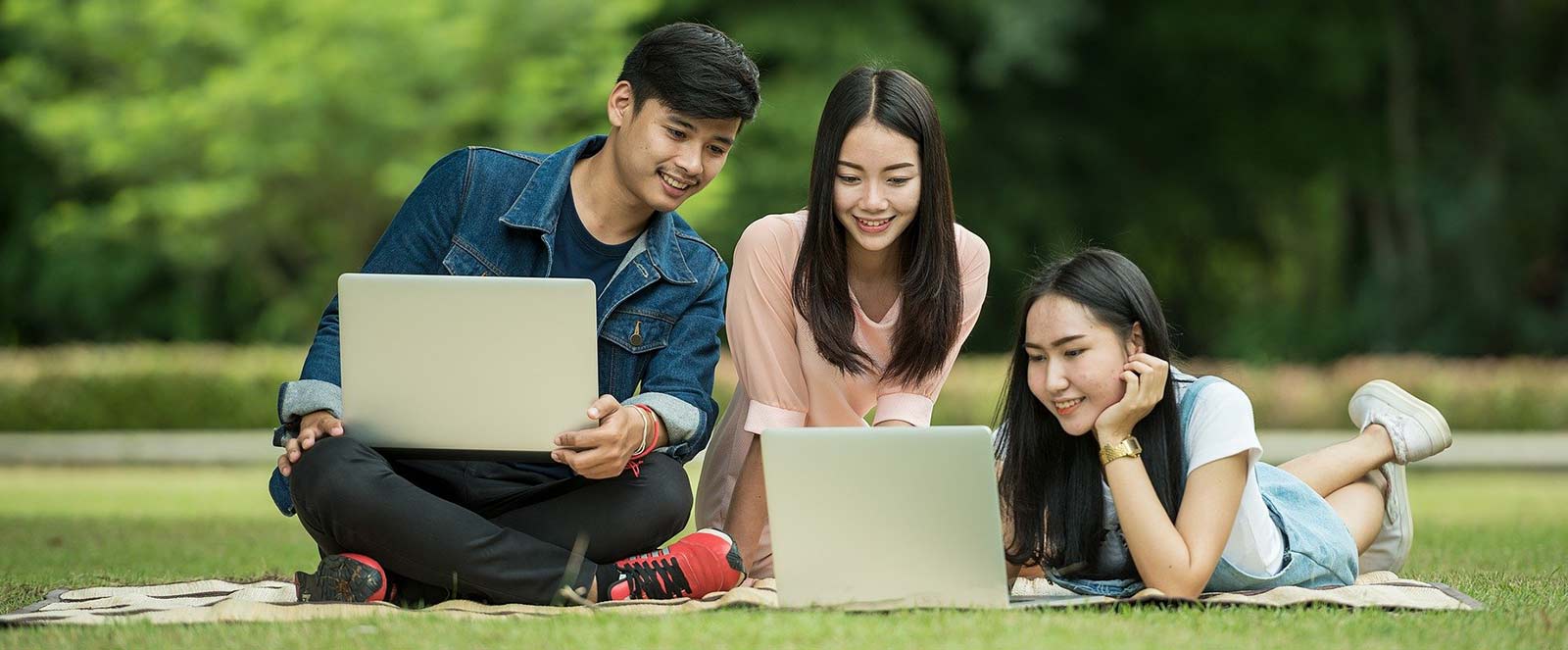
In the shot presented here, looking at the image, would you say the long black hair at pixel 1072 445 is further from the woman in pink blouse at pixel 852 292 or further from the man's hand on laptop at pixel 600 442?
Result: the man's hand on laptop at pixel 600 442

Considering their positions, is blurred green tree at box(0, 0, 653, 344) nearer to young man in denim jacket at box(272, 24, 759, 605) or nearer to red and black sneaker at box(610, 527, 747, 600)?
young man in denim jacket at box(272, 24, 759, 605)

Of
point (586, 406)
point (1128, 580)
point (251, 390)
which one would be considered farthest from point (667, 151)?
point (251, 390)

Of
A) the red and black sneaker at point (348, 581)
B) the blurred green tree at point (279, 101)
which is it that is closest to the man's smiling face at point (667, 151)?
the red and black sneaker at point (348, 581)

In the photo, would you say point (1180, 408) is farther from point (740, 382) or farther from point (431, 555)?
point (431, 555)

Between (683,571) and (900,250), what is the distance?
104cm

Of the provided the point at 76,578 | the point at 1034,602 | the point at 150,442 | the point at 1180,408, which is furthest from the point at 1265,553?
the point at 150,442

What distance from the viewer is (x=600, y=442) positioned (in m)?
3.68

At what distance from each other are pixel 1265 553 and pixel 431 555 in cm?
192

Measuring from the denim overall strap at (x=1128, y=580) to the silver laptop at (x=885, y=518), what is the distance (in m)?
0.42

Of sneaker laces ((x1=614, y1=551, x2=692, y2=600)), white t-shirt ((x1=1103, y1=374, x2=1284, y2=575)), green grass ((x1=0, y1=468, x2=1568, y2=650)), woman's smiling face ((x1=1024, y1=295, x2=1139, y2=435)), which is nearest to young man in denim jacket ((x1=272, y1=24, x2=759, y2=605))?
sneaker laces ((x1=614, y1=551, x2=692, y2=600))

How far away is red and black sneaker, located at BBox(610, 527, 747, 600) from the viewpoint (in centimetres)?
389

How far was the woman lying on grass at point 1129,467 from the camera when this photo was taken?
12.0 ft

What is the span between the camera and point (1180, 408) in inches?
152

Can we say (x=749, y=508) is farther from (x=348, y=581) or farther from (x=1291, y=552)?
(x=1291, y=552)
